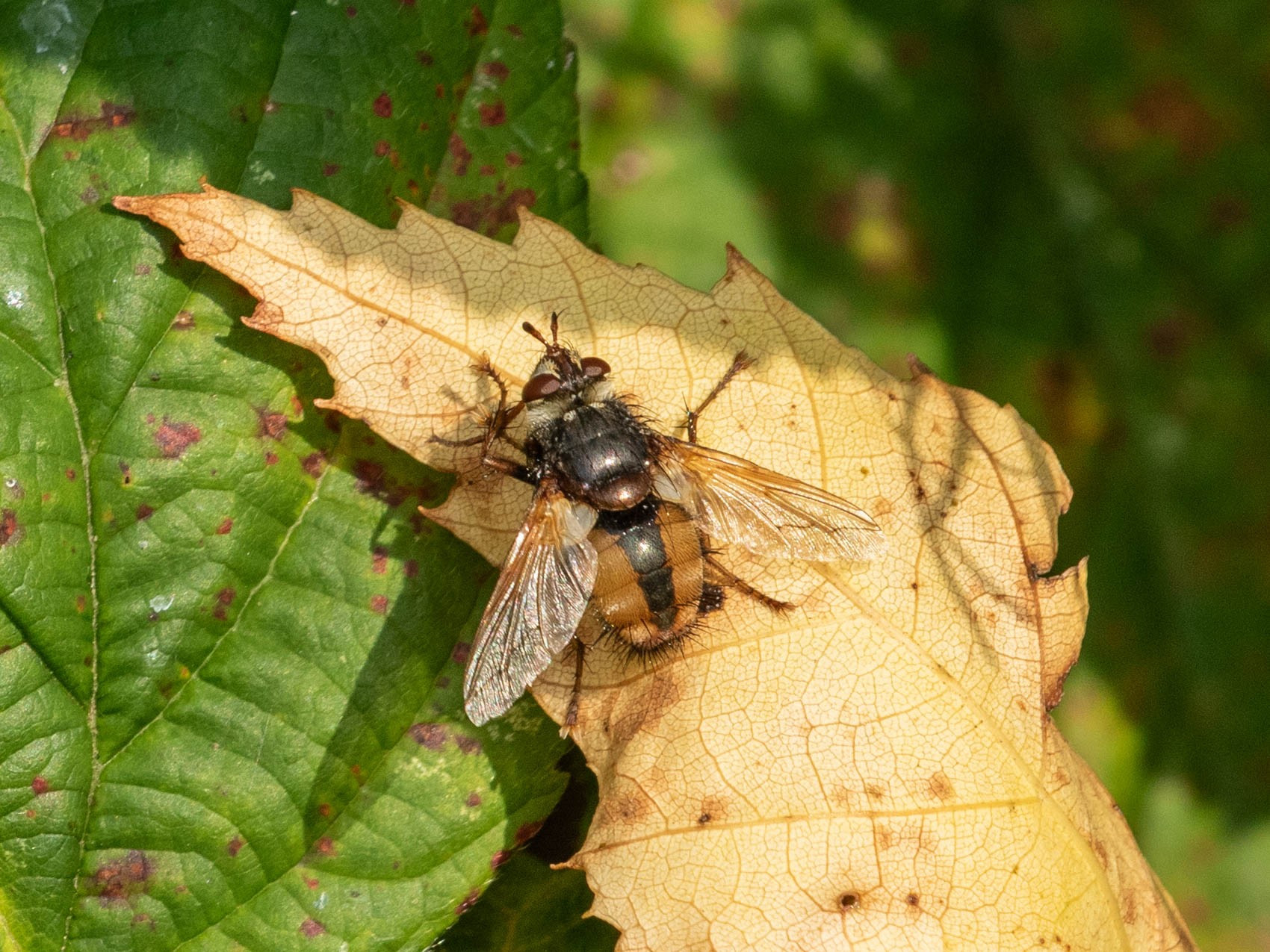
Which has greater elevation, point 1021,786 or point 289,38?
point 289,38

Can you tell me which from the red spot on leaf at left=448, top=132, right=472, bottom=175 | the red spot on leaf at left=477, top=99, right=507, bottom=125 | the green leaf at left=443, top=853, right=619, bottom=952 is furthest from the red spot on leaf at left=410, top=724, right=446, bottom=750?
the red spot on leaf at left=477, top=99, right=507, bottom=125

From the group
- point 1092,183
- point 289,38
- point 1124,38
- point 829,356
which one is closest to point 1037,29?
point 1124,38

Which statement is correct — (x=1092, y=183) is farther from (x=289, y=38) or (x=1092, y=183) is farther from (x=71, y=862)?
(x=71, y=862)

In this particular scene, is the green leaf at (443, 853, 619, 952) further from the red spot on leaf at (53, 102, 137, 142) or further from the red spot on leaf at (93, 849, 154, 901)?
the red spot on leaf at (53, 102, 137, 142)

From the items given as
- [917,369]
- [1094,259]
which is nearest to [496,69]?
[917,369]

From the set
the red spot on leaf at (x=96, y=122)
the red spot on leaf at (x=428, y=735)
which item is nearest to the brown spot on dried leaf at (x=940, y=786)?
the red spot on leaf at (x=428, y=735)
